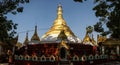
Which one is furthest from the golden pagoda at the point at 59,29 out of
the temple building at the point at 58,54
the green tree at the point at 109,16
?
the green tree at the point at 109,16

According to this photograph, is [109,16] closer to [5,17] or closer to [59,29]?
[5,17]

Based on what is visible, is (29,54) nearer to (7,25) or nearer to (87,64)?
(87,64)

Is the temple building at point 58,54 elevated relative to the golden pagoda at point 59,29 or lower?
lower

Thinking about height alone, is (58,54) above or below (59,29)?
below

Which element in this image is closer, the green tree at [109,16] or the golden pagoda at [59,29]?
the green tree at [109,16]

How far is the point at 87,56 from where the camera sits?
2961 centimetres

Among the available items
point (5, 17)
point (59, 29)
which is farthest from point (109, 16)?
point (59, 29)

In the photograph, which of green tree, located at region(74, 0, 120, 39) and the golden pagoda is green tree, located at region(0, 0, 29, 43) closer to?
green tree, located at region(74, 0, 120, 39)

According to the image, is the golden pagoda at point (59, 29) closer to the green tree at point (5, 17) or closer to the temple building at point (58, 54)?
the temple building at point (58, 54)

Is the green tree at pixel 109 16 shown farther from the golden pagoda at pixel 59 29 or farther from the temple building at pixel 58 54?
the golden pagoda at pixel 59 29

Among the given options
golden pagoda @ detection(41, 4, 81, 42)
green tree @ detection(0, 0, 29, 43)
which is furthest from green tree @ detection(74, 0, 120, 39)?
golden pagoda @ detection(41, 4, 81, 42)

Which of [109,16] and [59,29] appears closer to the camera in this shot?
[109,16]

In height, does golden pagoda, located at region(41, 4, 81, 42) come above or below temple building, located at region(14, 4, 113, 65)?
above

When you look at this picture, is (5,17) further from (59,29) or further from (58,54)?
(59,29)
